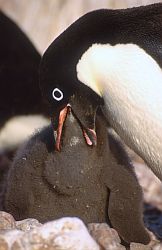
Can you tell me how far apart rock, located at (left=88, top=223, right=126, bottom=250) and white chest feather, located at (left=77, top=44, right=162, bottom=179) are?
31 cm

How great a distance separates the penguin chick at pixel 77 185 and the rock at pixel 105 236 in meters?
0.21

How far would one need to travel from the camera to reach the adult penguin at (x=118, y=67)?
260 centimetres

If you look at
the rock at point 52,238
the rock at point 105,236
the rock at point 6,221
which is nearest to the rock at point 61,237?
the rock at point 52,238

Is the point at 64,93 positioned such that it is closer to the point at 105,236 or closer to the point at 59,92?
the point at 59,92

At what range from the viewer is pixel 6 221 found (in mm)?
2602


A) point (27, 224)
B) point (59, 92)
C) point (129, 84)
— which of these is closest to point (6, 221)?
point (27, 224)

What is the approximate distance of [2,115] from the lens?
414cm

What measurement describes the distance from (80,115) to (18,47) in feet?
5.02

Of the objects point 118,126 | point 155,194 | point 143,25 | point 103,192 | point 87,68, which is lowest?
point 155,194

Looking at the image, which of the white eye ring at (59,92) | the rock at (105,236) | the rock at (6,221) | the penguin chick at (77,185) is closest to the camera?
the rock at (105,236)

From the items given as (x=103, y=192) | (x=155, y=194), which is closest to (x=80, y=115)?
(x=103, y=192)

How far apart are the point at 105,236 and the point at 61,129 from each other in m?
0.43

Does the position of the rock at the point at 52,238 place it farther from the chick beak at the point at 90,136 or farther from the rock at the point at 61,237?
the chick beak at the point at 90,136

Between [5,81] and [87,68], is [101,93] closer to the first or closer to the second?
[87,68]
